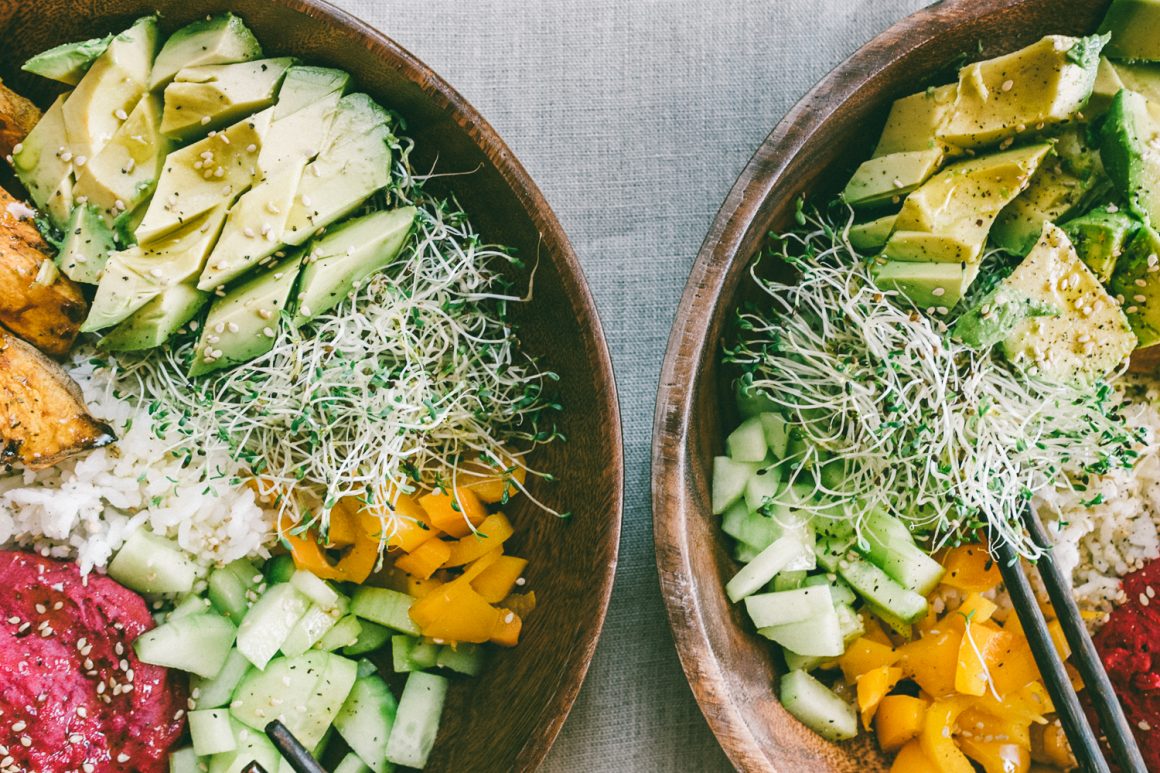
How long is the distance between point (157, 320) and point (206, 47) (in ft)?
1.80

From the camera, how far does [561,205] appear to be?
214 centimetres

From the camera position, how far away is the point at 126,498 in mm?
1820

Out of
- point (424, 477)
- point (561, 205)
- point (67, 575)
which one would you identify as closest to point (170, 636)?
point (67, 575)

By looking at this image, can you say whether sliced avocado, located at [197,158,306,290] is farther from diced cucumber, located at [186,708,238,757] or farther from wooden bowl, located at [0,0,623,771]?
diced cucumber, located at [186,708,238,757]

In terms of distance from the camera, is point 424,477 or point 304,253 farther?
point 424,477

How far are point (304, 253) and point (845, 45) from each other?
141 centimetres

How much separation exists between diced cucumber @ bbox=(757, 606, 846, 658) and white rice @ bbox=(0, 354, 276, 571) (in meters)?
1.11

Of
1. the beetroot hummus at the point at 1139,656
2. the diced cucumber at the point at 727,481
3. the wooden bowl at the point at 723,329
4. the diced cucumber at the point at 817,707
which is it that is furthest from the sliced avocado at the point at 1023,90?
the diced cucumber at the point at 817,707

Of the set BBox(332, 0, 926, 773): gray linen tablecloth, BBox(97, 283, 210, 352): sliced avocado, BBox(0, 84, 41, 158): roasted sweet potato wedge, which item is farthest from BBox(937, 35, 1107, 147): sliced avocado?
BBox(0, 84, 41, 158): roasted sweet potato wedge

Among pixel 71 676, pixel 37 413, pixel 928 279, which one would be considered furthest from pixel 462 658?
pixel 928 279

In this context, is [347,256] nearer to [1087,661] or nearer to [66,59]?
[66,59]

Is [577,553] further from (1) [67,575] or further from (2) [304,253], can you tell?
(1) [67,575]

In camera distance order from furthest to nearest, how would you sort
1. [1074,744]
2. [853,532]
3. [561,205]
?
1. [561,205]
2. [853,532]
3. [1074,744]

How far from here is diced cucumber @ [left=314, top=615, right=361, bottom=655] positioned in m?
1.89
